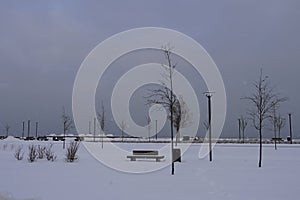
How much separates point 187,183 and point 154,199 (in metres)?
2.98

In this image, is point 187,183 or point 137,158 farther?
point 137,158

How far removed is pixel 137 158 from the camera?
2236 centimetres

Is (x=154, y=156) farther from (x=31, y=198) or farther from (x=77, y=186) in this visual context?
(x=31, y=198)

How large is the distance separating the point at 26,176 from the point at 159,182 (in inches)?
192

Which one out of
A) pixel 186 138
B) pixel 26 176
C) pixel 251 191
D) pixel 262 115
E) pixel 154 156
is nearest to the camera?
pixel 251 191

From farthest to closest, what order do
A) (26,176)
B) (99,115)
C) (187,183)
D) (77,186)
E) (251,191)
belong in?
(99,115), (26,176), (187,183), (77,186), (251,191)

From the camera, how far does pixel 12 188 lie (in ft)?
33.1

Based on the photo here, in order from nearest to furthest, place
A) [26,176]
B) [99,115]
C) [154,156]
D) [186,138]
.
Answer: [26,176] < [154,156] < [99,115] < [186,138]

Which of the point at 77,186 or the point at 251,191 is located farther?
the point at 77,186

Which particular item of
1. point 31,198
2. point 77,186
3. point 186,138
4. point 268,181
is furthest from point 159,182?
point 186,138

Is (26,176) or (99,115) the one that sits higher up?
(99,115)

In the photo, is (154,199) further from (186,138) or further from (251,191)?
(186,138)

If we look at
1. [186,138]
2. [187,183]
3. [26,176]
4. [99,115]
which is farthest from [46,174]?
[186,138]

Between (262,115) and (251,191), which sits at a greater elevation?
(262,115)
